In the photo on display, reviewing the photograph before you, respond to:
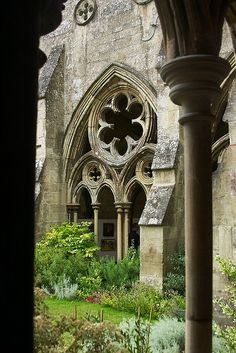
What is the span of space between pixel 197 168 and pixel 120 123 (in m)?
10.2

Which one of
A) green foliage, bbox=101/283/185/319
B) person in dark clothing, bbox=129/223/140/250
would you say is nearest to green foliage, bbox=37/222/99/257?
person in dark clothing, bbox=129/223/140/250

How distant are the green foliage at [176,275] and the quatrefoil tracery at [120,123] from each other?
128 inches

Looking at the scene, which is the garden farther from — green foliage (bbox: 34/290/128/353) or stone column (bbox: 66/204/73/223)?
stone column (bbox: 66/204/73/223)

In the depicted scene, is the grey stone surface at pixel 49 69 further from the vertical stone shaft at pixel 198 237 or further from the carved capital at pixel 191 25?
the vertical stone shaft at pixel 198 237

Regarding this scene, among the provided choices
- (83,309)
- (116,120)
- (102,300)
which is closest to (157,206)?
(102,300)

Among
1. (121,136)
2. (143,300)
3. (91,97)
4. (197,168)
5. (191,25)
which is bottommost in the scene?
(143,300)

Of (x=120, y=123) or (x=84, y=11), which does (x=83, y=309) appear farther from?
(x=84, y=11)

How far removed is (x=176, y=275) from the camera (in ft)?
28.3

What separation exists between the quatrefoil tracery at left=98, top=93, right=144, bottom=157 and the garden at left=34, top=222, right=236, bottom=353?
2103 millimetres

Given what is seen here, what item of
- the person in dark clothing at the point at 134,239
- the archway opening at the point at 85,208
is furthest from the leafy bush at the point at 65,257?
the archway opening at the point at 85,208

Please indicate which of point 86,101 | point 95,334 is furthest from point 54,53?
point 95,334

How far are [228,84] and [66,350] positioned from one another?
661 centimetres

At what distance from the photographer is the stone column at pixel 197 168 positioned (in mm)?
3074

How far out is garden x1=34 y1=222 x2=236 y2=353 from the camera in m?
3.30
